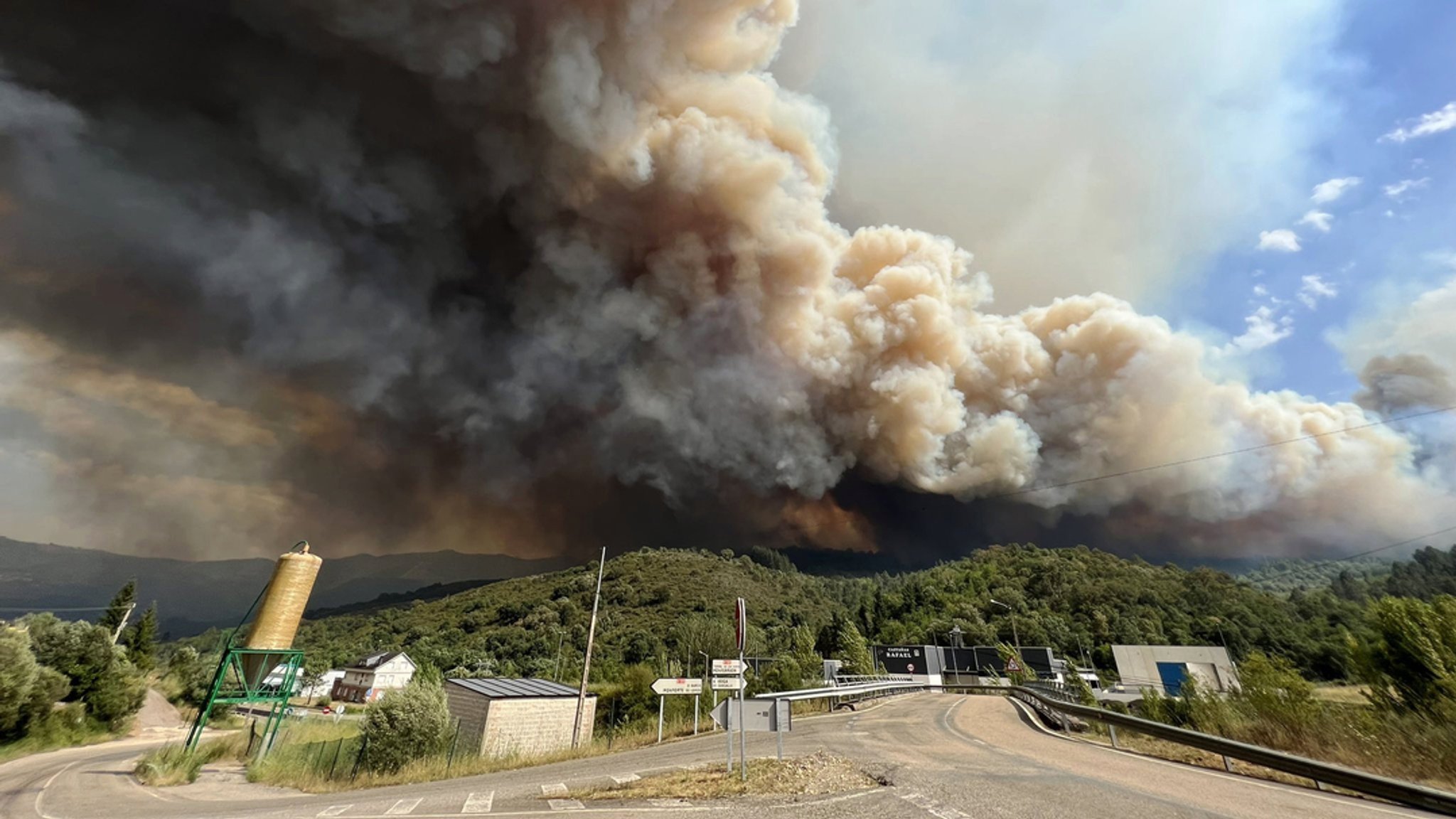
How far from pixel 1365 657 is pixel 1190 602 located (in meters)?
120

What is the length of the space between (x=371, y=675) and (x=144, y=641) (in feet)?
73.8

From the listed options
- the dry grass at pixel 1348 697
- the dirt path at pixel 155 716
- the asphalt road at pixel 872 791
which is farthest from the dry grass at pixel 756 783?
the dirt path at pixel 155 716

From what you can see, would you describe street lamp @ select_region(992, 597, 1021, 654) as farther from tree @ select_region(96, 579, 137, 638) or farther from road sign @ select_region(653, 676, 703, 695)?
tree @ select_region(96, 579, 137, 638)

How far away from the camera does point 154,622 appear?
4997cm

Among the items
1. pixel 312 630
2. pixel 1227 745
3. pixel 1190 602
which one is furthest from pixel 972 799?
pixel 312 630

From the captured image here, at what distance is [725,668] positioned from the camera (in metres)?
13.9

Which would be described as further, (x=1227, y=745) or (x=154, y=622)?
(x=154, y=622)

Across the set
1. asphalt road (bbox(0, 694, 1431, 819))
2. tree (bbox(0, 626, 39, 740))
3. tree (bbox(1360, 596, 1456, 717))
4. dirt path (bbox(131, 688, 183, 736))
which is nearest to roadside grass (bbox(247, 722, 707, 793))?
asphalt road (bbox(0, 694, 1431, 819))

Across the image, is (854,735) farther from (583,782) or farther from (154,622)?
(154,622)

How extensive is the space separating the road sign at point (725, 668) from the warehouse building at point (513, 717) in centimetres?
934

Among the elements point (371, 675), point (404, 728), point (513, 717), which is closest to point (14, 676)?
point (404, 728)

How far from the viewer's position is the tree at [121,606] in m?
47.1

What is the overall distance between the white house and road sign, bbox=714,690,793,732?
236ft

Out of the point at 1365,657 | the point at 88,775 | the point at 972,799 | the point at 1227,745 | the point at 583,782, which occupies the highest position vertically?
the point at 1365,657
